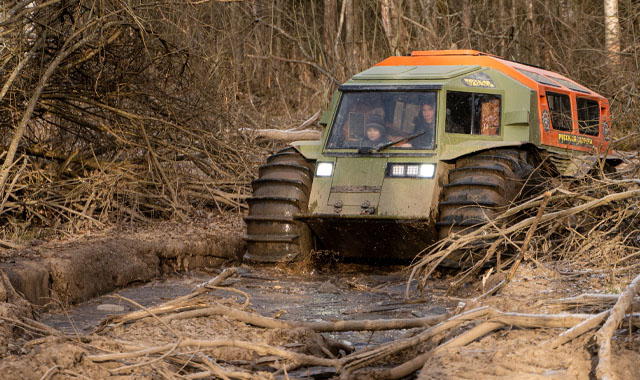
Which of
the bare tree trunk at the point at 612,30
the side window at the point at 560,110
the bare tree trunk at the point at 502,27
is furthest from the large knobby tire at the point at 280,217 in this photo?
the bare tree trunk at the point at 502,27

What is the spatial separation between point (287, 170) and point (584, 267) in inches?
146

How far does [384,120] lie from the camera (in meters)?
9.88

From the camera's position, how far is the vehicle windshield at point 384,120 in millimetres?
9664

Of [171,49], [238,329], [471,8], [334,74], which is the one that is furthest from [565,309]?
[471,8]

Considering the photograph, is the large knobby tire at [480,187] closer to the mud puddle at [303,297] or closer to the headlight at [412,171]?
the headlight at [412,171]

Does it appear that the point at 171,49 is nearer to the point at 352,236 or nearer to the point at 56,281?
the point at 352,236

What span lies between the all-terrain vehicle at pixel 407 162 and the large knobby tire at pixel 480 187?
0.01 metres

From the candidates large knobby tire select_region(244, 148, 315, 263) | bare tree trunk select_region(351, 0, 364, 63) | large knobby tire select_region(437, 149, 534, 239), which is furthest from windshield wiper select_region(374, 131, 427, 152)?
bare tree trunk select_region(351, 0, 364, 63)

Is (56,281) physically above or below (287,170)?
below

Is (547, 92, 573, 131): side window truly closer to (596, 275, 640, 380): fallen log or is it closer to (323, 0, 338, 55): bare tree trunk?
(596, 275, 640, 380): fallen log

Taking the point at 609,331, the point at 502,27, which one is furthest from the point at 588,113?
the point at 502,27

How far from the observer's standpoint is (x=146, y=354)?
4.86 metres

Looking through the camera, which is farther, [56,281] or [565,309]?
[56,281]

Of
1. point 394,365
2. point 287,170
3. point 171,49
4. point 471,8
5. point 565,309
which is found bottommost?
point 394,365
